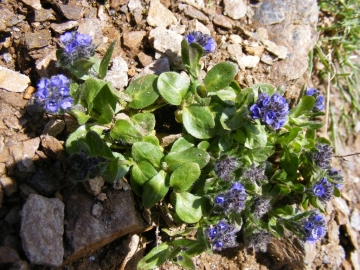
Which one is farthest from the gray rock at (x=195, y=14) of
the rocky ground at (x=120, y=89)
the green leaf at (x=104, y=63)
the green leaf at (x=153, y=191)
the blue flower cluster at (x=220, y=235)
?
the blue flower cluster at (x=220, y=235)

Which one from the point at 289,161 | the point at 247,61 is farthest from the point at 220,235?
the point at 247,61

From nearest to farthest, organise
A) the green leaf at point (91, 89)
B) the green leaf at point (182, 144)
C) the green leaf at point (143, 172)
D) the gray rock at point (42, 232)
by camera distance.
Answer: the gray rock at point (42, 232) < the green leaf at point (91, 89) < the green leaf at point (143, 172) < the green leaf at point (182, 144)

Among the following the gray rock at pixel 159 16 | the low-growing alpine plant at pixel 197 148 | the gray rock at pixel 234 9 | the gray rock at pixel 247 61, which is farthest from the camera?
the gray rock at pixel 234 9

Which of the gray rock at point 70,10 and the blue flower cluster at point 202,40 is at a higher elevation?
the gray rock at point 70,10

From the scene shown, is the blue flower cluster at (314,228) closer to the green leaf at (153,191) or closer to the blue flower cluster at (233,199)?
the blue flower cluster at (233,199)

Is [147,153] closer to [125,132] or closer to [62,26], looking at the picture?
[125,132]

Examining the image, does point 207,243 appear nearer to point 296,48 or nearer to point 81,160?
point 81,160

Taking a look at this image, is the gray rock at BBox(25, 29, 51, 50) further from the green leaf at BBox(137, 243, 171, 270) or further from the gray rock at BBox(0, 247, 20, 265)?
the green leaf at BBox(137, 243, 171, 270)

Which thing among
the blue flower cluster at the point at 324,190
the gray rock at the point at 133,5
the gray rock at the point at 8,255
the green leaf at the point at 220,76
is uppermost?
the gray rock at the point at 133,5
